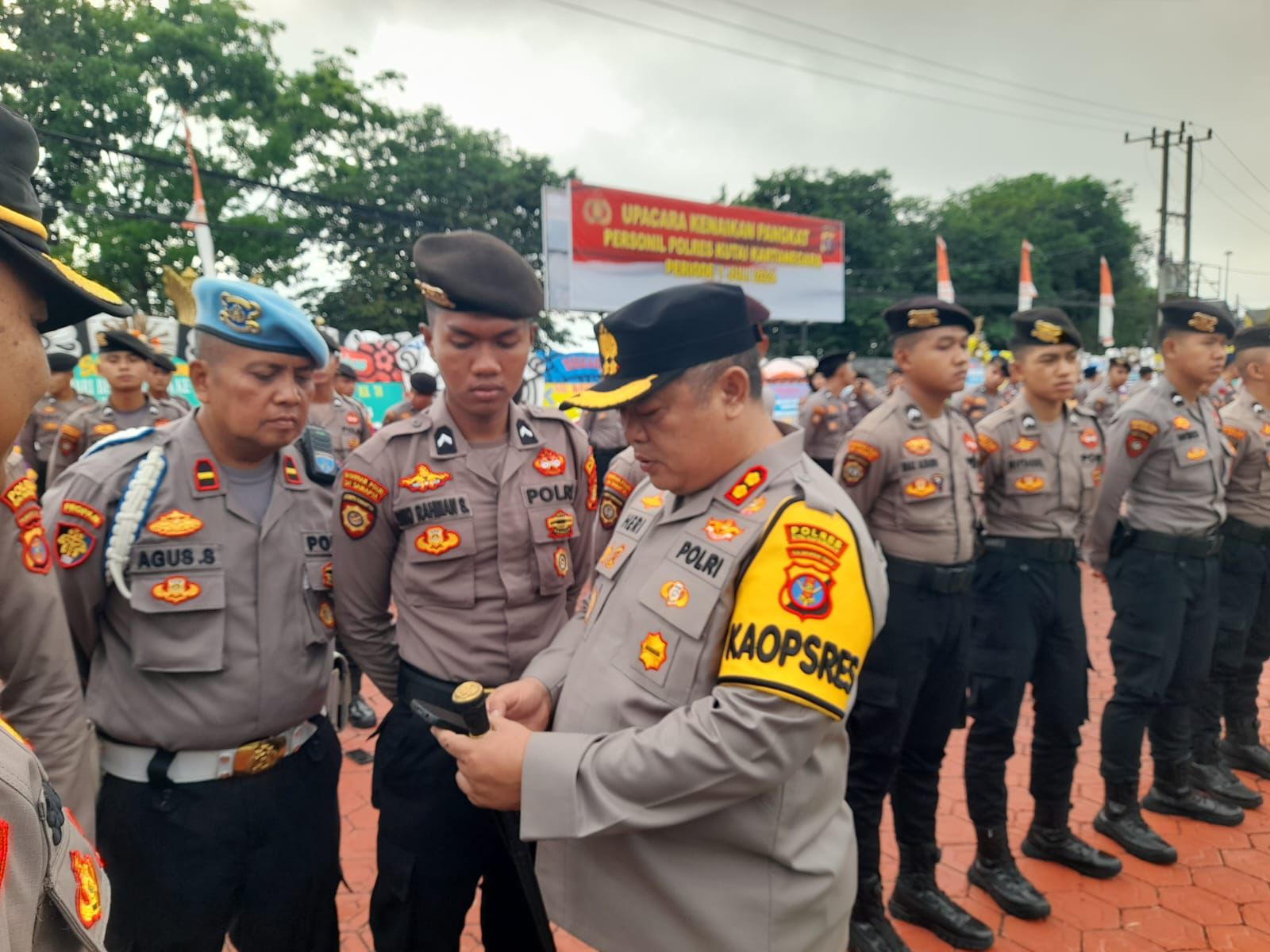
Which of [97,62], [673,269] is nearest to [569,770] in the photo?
[673,269]

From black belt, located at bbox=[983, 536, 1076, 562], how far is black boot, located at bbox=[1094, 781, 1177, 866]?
1149mm

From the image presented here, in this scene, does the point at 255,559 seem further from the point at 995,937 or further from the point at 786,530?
the point at 995,937

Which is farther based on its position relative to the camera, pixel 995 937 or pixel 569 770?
pixel 995 937

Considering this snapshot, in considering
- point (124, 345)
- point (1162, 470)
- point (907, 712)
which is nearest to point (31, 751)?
point (907, 712)

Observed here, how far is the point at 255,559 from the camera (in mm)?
2082

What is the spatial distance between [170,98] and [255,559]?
22059mm

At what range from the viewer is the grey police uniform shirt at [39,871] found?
0.82m

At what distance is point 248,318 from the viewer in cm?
207

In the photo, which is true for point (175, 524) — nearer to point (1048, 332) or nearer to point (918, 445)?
point (918, 445)

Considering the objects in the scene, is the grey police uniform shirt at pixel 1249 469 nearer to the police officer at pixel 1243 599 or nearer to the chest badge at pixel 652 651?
the police officer at pixel 1243 599

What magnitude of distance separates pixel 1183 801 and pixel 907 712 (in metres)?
1.97

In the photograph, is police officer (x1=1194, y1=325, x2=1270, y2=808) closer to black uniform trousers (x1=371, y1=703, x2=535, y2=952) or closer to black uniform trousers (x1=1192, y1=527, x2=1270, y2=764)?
black uniform trousers (x1=1192, y1=527, x2=1270, y2=764)

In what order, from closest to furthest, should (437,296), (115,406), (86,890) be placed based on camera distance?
(86,890), (437,296), (115,406)

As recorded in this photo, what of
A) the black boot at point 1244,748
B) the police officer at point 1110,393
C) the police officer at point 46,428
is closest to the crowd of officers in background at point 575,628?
the black boot at point 1244,748
